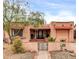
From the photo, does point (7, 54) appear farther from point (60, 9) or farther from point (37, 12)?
point (60, 9)

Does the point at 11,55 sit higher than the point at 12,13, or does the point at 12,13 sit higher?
the point at 12,13

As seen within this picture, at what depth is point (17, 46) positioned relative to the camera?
4.46ft

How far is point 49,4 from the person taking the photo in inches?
52.8

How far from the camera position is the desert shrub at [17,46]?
1317 mm

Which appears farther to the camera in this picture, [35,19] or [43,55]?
[35,19]

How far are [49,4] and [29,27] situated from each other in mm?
309

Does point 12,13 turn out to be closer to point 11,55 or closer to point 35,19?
point 35,19

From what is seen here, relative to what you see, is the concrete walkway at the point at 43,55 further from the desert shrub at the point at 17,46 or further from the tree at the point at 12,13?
the tree at the point at 12,13

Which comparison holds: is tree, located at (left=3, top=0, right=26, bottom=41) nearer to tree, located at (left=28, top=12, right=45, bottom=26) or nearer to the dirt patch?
tree, located at (left=28, top=12, right=45, bottom=26)

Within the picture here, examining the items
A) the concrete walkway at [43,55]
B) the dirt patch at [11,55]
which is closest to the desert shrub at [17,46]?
the dirt patch at [11,55]

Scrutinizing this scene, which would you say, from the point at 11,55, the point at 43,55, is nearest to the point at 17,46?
the point at 11,55

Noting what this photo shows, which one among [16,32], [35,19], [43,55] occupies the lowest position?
[43,55]

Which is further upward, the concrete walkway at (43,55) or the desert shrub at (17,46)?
the desert shrub at (17,46)

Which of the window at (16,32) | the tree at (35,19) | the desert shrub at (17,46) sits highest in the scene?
the tree at (35,19)
